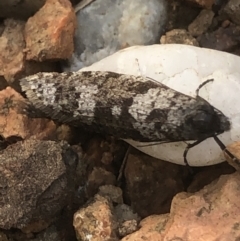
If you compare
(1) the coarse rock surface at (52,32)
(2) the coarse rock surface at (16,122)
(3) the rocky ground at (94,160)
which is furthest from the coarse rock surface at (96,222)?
(1) the coarse rock surface at (52,32)

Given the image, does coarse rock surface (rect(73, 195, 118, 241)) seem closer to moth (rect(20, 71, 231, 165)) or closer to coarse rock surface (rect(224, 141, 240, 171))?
moth (rect(20, 71, 231, 165))

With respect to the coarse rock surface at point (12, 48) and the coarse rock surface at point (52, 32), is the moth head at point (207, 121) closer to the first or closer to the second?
Result: the coarse rock surface at point (52, 32)

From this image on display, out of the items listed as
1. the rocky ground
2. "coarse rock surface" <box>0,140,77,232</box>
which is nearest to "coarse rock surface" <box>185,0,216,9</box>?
the rocky ground

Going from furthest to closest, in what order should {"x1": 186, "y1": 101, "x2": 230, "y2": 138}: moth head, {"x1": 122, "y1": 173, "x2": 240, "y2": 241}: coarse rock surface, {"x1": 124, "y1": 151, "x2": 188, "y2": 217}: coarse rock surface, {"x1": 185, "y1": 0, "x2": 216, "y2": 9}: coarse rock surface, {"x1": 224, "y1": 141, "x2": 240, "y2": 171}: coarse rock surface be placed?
→ {"x1": 185, "y1": 0, "x2": 216, "y2": 9}: coarse rock surface < {"x1": 124, "y1": 151, "x2": 188, "y2": 217}: coarse rock surface < {"x1": 186, "y1": 101, "x2": 230, "y2": 138}: moth head < {"x1": 224, "y1": 141, "x2": 240, "y2": 171}: coarse rock surface < {"x1": 122, "y1": 173, "x2": 240, "y2": 241}: coarse rock surface

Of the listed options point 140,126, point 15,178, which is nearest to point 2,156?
point 15,178

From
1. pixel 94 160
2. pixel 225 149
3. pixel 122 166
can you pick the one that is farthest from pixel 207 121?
pixel 94 160

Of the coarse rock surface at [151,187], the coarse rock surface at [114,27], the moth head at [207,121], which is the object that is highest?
the coarse rock surface at [114,27]

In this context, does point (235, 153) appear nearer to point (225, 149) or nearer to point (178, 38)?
point (225, 149)
